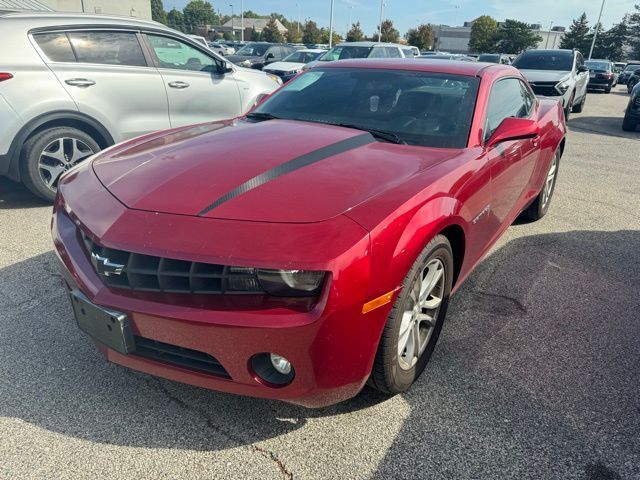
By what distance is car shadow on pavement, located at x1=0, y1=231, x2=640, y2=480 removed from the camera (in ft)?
6.77

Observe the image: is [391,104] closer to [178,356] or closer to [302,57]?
[178,356]

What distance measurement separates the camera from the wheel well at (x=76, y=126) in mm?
4684

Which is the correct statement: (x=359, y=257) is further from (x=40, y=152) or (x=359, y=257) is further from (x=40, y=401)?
(x=40, y=152)

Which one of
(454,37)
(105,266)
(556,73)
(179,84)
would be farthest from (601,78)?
(454,37)

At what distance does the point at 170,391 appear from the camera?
7.73ft

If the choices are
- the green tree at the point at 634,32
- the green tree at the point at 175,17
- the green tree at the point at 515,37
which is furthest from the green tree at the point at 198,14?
the green tree at the point at 634,32

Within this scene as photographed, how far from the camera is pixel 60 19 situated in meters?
4.95

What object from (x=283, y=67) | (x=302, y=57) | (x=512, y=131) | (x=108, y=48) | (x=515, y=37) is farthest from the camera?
(x=515, y=37)

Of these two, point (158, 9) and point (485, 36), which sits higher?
point (158, 9)

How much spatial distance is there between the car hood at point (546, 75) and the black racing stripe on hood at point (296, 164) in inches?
369

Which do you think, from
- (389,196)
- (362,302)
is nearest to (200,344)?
(362,302)

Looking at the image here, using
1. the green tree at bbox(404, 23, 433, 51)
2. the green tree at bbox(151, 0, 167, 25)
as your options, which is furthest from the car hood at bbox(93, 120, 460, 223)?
the green tree at bbox(151, 0, 167, 25)

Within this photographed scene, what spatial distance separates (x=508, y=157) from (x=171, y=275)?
7.49 ft

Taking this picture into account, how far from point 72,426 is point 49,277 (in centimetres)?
157
